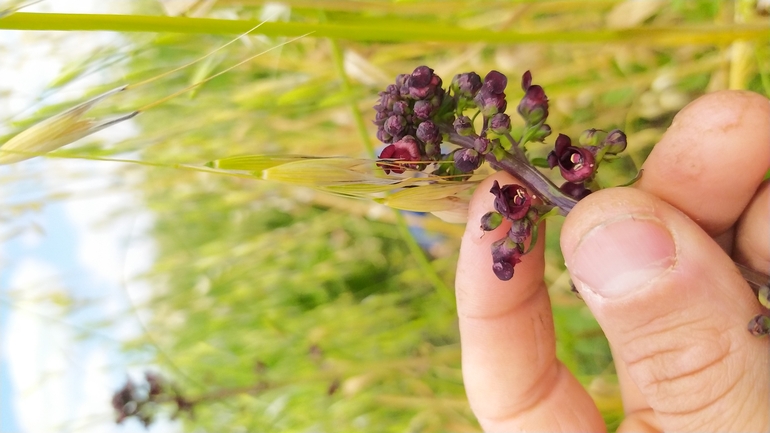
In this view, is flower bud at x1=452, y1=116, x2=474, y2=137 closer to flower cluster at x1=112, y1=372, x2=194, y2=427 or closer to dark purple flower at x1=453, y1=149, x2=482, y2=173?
dark purple flower at x1=453, y1=149, x2=482, y2=173

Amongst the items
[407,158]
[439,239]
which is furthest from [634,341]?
[439,239]

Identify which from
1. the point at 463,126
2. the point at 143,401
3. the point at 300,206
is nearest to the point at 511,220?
the point at 463,126

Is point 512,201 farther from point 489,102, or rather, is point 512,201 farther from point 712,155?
point 712,155

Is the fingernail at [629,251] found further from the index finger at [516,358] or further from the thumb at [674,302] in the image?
the index finger at [516,358]

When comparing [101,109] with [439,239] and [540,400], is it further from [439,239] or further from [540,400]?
[439,239]

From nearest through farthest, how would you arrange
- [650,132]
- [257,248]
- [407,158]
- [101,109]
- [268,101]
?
[407,158] < [101,109] < [268,101] < [650,132] < [257,248]

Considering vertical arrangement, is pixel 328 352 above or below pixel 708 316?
below
